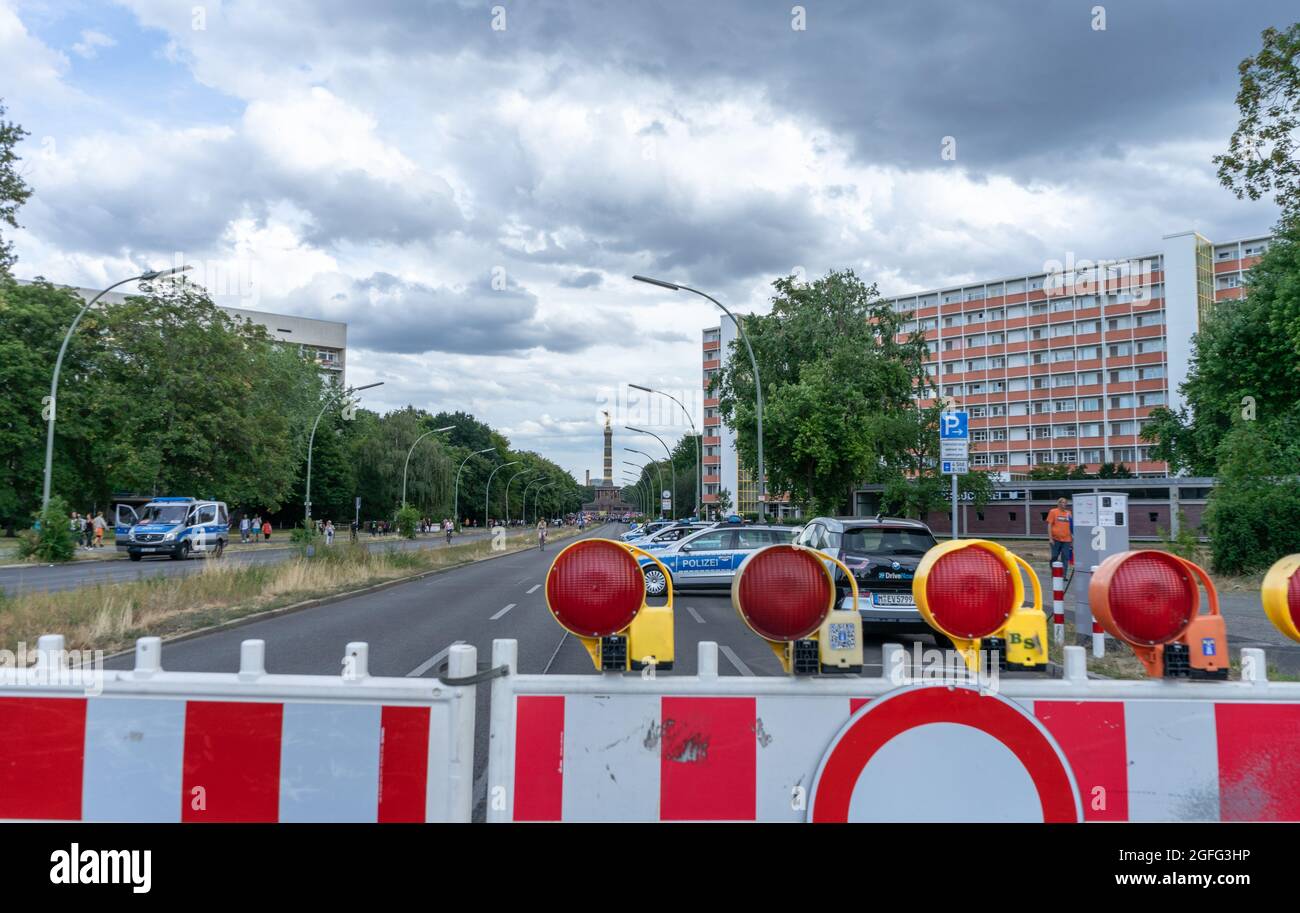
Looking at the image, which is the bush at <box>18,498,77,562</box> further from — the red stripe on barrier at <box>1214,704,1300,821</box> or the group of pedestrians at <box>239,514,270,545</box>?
the red stripe on barrier at <box>1214,704,1300,821</box>

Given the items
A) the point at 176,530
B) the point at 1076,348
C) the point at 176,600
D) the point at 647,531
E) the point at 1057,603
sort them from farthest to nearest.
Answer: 1. the point at 1076,348
2. the point at 647,531
3. the point at 176,530
4. the point at 176,600
5. the point at 1057,603

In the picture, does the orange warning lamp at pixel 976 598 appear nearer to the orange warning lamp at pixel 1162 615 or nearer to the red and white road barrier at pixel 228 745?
the orange warning lamp at pixel 1162 615

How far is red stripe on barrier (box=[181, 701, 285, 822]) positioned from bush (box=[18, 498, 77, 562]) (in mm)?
30851

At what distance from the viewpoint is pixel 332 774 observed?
1934 mm

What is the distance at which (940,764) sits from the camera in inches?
78.1

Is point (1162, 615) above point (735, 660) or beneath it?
above

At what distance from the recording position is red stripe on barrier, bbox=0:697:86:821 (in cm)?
194

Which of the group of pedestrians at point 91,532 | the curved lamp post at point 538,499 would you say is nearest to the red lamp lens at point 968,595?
the group of pedestrians at point 91,532

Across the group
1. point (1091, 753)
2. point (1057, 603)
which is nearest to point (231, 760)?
point (1091, 753)

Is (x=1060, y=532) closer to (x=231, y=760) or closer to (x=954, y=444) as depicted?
(x=954, y=444)
